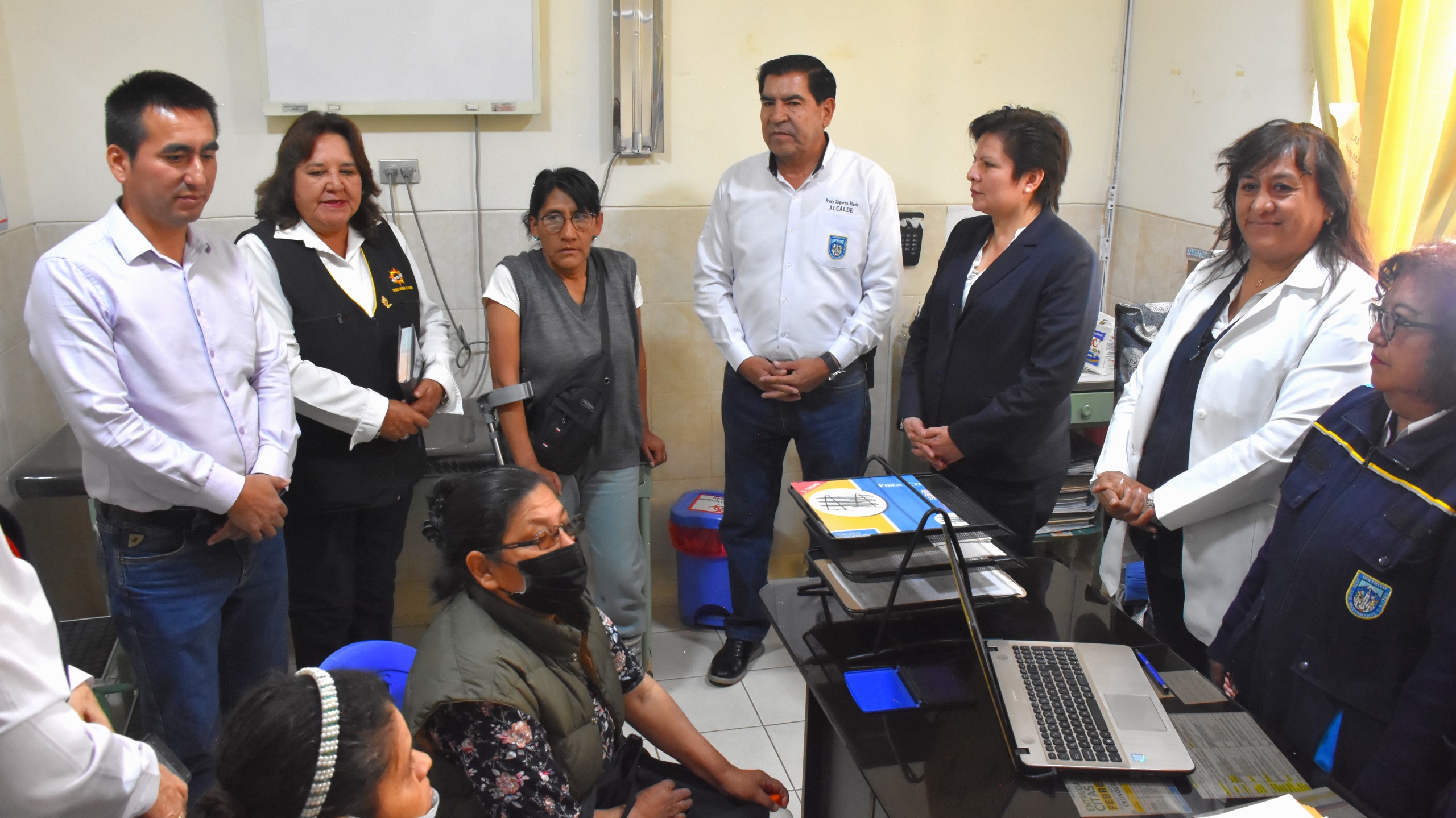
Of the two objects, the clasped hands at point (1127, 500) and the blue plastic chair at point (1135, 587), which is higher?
the clasped hands at point (1127, 500)

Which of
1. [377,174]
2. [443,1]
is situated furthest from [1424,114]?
[377,174]

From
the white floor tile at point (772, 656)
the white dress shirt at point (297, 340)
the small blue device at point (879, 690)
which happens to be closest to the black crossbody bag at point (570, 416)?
the white dress shirt at point (297, 340)

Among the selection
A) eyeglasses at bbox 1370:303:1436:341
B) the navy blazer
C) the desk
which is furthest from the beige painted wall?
eyeglasses at bbox 1370:303:1436:341

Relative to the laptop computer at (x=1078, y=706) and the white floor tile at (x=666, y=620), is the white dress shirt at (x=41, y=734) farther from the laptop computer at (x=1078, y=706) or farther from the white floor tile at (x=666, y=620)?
the white floor tile at (x=666, y=620)

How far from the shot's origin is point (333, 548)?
8.03 feet

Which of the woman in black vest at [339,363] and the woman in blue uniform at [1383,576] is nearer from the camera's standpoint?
the woman in blue uniform at [1383,576]

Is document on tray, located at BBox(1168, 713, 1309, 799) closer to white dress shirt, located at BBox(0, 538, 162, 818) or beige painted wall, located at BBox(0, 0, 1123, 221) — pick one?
white dress shirt, located at BBox(0, 538, 162, 818)

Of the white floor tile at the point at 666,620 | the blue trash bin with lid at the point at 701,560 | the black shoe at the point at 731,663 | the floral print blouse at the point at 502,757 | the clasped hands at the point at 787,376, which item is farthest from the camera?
the white floor tile at the point at 666,620

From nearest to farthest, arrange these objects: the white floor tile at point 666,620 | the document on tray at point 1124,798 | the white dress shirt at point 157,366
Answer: the document on tray at point 1124,798, the white dress shirt at point 157,366, the white floor tile at point 666,620

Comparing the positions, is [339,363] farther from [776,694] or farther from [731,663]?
[776,694]

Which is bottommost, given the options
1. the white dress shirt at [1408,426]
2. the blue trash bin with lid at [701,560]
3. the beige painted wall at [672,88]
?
the blue trash bin with lid at [701,560]

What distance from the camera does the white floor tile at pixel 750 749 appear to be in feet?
8.54

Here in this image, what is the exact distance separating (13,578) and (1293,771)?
1.67 meters

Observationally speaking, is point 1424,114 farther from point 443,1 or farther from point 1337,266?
point 443,1
